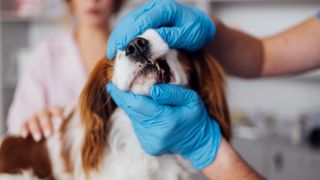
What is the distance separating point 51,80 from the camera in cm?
137

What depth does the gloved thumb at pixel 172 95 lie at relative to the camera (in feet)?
2.53

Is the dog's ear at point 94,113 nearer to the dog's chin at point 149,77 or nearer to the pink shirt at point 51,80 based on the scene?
the dog's chin at point 149,77

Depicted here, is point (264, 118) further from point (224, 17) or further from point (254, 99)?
point (224, 17)

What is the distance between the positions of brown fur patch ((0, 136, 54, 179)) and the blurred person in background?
353 millimetres

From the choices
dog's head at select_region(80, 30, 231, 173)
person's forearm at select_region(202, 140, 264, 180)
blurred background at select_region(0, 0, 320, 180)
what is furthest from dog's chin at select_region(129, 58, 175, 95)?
blurred background at select_region(0, 0, 320, 180)

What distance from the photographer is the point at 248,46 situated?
1.02 metres

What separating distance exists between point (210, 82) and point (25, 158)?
1.74 ft

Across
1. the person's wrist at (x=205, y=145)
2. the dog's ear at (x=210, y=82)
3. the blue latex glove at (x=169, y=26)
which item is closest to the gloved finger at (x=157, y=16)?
the blue latex glove at (x=169, y=26)

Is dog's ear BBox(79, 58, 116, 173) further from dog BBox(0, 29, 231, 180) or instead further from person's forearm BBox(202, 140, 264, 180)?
person's forearm BBox(202, 140, 264, 180)

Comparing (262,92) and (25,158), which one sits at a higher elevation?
(25,158)

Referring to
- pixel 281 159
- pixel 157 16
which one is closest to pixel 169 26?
pixel 157 16

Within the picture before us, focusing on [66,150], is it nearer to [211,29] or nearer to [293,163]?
[211,29]

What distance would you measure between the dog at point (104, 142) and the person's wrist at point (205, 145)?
0.07 meters

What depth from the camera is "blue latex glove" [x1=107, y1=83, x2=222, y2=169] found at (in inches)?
31.0
